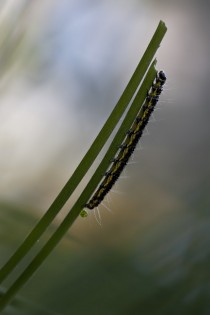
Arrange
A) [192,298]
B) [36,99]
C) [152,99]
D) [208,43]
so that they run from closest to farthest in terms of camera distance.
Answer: [152,99], [192,298], [36,99], [208,43]

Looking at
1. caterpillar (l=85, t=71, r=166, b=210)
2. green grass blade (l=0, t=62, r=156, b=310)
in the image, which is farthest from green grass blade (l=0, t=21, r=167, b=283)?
caterpillar (l=85, t=71, r=166, b=210)

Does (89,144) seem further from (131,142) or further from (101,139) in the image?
(101,139)

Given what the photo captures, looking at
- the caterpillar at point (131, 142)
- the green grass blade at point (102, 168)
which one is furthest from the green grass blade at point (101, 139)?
the caterpillar at point (131, 142)

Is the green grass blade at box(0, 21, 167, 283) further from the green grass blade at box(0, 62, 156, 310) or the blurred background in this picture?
the blurred background

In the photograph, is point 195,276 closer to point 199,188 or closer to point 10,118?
point 199,188

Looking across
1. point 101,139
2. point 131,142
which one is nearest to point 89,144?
point 131,142

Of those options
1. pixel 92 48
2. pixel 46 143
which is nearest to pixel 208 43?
pixel 92 48

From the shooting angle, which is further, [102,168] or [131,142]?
[131,142]
